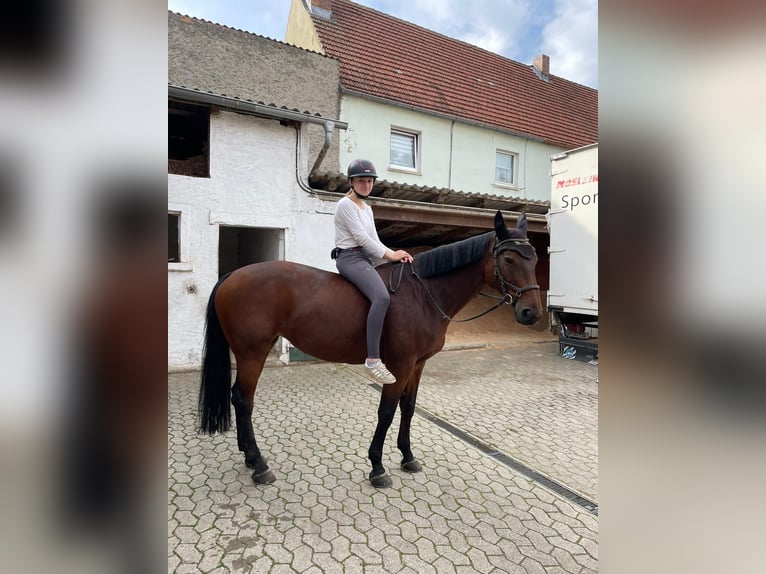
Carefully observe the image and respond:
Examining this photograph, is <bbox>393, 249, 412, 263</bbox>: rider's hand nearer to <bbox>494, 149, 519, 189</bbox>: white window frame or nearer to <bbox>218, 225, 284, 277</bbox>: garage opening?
<bbox>218, 225, 284, 277</bbox>: garage opening

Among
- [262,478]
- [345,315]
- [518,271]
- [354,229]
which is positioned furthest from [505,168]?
[262,478]

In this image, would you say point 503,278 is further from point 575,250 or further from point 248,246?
point 248,246

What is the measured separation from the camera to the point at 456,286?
323cm

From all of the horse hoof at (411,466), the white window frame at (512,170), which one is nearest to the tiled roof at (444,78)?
the white window frame at (512,170)

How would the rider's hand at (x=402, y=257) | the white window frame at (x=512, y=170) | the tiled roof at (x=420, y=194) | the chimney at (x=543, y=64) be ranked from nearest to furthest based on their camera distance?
the rider's hand at (x=402, y=257) → the tiled roof at (x=420, y=194) → the white window frame at (x=512, y=170) → the chimney at (x=543, y=64)

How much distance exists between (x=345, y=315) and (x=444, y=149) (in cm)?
911

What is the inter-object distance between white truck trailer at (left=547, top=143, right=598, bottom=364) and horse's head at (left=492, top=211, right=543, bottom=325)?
4713mm

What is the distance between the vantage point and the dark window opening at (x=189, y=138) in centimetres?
603

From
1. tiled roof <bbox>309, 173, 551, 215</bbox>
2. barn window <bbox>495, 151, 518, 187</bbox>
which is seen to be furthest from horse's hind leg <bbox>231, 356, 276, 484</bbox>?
barn window <bbox>495, 151, 518, 187</bbox>

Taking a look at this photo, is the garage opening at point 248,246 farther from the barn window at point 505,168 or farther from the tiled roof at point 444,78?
the barn window at point 505,168

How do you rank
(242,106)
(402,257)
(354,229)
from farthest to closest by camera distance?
(242,106) → (402,257) → (354,229)

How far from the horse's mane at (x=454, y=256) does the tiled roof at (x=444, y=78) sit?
7.70 meters
